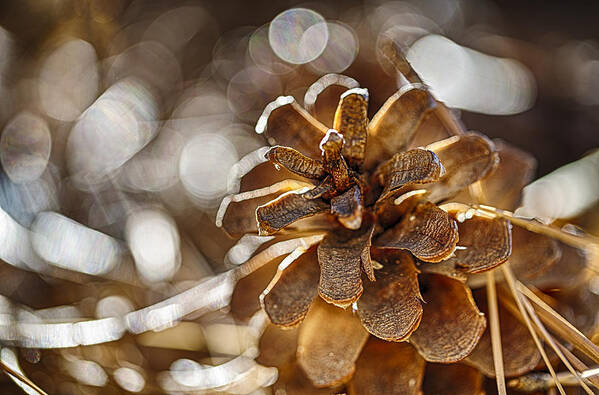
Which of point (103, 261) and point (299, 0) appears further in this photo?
point (299, 0)

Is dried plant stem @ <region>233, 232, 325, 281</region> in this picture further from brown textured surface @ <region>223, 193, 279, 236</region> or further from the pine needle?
the pine needle

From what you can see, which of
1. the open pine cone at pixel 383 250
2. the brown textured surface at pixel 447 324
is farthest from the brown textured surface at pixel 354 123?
the brown textured surface at pixel 447 324

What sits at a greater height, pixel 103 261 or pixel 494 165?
pixel 494 165

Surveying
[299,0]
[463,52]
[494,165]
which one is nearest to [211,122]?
[299,0]

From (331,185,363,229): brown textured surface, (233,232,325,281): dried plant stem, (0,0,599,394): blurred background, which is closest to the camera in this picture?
(331,185,363,229): brown textured surface

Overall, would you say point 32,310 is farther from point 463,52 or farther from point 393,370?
point 463,52

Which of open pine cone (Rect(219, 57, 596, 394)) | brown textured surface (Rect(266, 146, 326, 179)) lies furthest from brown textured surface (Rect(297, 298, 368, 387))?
brown textured surface (Rect(266, 146, 326, 179))
